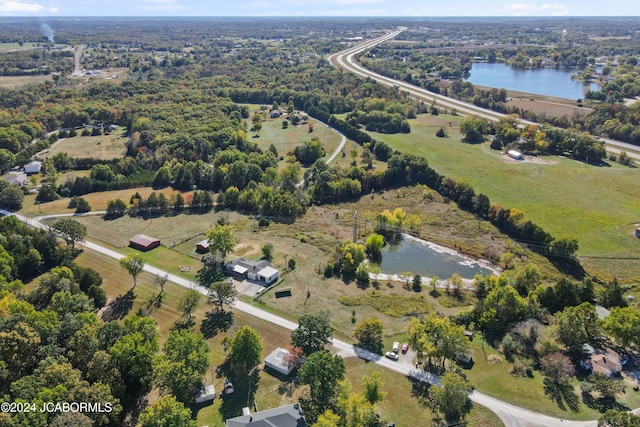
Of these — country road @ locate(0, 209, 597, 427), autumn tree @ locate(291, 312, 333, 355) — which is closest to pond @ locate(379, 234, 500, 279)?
country road @ locate(0, 209, 597, 427)

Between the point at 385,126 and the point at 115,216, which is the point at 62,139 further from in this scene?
the point at 385,126

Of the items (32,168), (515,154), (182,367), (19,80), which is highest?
(19,80)

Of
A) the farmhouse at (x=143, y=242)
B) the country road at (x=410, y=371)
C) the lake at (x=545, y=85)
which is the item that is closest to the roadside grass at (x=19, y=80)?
the farmhouse at (x=143, y=242)

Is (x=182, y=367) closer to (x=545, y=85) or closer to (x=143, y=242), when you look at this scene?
(x=143, y=242)

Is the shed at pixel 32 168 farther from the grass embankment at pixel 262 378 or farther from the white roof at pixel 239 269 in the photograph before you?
the white roof at pixel 239 269

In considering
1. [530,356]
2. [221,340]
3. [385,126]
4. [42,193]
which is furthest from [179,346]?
[385,126]

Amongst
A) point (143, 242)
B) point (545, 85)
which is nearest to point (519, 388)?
point (143, 242)
